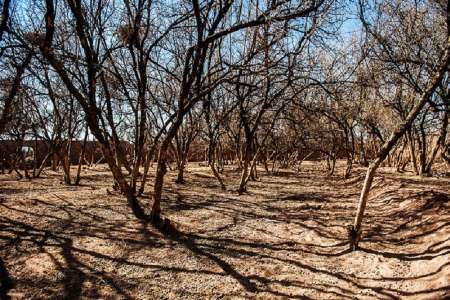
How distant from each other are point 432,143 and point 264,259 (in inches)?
606

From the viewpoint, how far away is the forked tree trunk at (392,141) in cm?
441

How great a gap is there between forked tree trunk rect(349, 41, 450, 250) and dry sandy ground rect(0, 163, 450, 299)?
30 centimetres

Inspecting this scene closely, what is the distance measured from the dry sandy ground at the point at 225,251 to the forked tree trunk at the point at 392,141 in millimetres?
302

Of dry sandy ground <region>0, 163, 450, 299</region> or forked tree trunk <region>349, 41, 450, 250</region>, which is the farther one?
forked tree trunk <region>349, 41, 450, 250</region>

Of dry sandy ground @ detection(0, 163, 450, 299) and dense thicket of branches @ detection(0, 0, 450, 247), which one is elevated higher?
dense thicket of branches @ detection(0, 0, 450, 247)

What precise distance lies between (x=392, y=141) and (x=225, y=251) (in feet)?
8.61

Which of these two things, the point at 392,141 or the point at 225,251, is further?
the point at 225,251

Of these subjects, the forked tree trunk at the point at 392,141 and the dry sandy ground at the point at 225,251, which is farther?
the forked tree trunk at the point at 392,141

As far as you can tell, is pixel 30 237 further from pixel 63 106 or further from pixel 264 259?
pixel 63 106

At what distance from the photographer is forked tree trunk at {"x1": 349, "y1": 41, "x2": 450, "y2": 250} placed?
441 cm

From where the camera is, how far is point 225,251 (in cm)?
527

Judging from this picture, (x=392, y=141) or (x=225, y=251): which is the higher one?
(x=392, y=141)

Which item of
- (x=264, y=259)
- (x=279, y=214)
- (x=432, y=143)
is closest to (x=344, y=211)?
(x=279, y=214)

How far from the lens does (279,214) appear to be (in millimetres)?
7414
